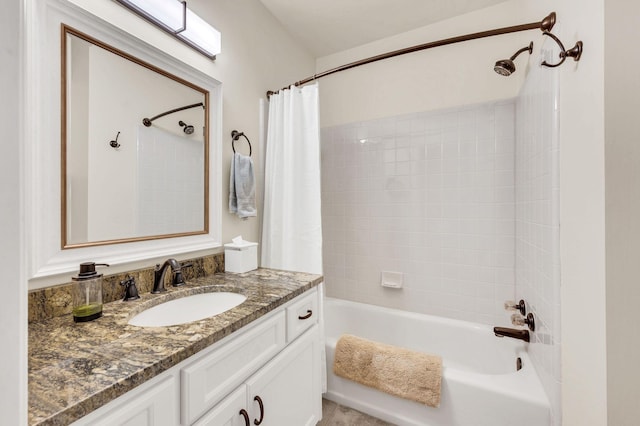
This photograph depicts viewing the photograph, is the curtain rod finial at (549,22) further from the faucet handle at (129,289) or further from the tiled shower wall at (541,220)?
the faucet handle at (129,289)

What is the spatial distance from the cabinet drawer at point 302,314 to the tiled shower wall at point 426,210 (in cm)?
107

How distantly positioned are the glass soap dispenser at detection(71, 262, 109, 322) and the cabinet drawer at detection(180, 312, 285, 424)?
1.41 feet

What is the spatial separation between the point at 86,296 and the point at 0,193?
28.8 inches

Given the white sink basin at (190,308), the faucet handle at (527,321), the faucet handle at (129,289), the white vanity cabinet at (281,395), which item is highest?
A: the faucet handle at (129,289)

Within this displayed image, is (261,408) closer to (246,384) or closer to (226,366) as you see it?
(246,384)

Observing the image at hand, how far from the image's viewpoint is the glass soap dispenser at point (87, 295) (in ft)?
2.90

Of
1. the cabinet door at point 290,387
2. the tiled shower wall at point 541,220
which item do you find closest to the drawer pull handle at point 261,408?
the cabinet door at point 290,387

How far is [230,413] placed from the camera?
853 millimetres

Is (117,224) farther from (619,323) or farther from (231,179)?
(619,323)

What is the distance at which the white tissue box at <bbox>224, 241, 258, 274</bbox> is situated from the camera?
151 centimetres

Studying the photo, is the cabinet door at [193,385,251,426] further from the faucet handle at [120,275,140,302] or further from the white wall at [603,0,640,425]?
the white wall at [603,0,640,425]

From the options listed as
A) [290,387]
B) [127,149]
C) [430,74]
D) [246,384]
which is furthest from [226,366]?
[430,74]

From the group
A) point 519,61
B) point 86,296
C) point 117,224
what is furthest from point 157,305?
point 519,61

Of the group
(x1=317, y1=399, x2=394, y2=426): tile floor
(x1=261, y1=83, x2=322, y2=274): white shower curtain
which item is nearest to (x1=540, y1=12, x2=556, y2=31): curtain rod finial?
(x1=261, y1=83, x2=322, y2=274): white shower curtain
